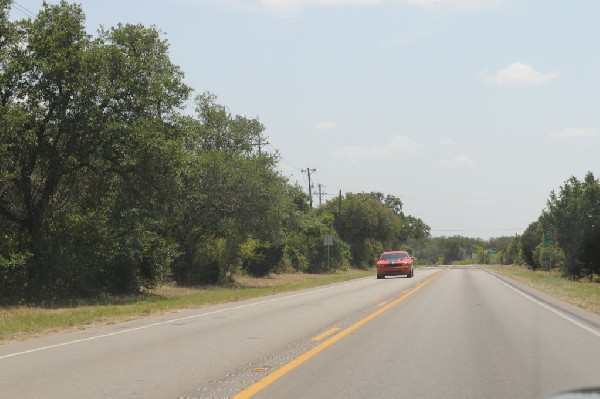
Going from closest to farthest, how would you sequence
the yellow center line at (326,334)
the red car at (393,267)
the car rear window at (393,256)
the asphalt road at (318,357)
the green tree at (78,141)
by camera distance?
the asphalt road at (318,357), the yellow center line at (326,334), the green tree at (78,141), the red car at (393,267), the car rear window at (393,256)

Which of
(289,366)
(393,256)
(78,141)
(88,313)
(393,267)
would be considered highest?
(78,141)

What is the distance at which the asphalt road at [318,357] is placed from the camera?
7660 mm

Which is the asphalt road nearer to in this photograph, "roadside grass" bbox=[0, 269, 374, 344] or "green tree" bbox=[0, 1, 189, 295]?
"roadside grass" bbox=[0, 269, 374, 344]

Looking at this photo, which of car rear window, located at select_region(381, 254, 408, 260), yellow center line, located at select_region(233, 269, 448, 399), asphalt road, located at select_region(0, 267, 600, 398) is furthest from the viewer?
car rear window, located at select_region(381, 254, 408, 260)

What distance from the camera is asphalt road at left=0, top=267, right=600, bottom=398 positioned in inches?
302

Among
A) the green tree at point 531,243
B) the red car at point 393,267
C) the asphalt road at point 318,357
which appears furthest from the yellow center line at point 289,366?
the green tree at point 531,243

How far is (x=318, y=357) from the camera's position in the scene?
9891 mm

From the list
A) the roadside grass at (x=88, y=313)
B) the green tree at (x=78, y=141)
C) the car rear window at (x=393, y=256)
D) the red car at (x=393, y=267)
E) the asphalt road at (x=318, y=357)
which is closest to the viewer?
the asphalt road at (x=318, y=357)

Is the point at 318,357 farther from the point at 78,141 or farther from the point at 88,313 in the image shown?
the point at 78,141

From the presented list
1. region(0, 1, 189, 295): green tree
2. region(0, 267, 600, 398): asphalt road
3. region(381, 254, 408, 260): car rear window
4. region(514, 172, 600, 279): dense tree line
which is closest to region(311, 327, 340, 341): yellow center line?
region(0, 267, 600, 398): asphalt road

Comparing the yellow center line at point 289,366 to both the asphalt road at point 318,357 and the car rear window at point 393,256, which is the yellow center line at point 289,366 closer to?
the asphalt road at point 318,357

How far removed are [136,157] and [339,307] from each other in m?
9.06

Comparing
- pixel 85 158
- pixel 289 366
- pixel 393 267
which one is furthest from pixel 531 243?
pixel 289 366

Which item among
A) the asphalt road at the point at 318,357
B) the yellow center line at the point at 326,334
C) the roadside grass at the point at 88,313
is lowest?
the asphalt road at the point at 318,357
